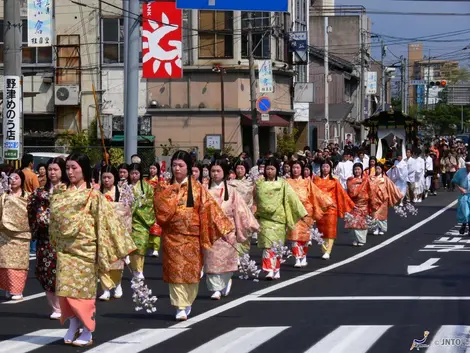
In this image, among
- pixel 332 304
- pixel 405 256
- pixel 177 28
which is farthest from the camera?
pixel 177 28

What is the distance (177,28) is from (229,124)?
18.4m

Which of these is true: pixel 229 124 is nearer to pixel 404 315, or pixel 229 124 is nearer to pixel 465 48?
pixel 465 48

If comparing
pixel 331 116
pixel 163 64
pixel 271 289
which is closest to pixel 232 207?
A: pixel 271 289

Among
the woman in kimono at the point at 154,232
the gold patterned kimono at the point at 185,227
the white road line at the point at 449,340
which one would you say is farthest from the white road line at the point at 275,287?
the woman in kimono at the point at 154,232

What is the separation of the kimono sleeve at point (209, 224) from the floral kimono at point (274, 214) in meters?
3.74

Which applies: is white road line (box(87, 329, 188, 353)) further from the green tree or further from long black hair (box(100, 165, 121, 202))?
the green tree

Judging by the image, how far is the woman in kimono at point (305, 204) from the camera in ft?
51.2

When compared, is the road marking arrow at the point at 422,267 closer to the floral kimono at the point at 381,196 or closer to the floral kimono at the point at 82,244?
the floral kimono at the point at 381,196

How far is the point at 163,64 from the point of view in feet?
78.4

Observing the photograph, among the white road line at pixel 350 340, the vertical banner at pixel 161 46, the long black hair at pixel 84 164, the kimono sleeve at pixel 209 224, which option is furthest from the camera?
the vertical banner at pixel 161 46

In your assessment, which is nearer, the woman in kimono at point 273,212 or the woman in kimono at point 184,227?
the woman in kimono at point 184,227

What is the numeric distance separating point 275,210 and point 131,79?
737cm

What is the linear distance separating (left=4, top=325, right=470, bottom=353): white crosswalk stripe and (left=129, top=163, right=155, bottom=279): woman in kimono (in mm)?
3656

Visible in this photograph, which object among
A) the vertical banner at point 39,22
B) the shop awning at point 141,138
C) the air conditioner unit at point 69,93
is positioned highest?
the vertical banner at point 39,22
